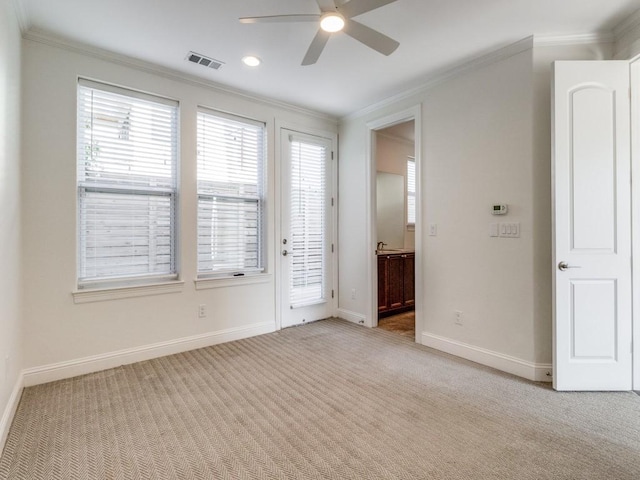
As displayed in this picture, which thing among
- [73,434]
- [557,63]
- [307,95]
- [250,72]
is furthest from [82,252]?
[557,63]

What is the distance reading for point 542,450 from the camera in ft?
5.78

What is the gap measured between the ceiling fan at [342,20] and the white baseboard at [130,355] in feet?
9.15

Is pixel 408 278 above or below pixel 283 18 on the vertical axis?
below

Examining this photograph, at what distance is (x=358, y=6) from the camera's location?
1.89 metres

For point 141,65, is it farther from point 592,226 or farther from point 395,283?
point 592,226

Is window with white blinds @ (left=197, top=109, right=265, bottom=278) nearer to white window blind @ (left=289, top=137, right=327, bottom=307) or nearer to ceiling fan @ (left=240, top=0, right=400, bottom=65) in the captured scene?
white window blind @ (left=289, top=137, right=327, bottom=307)

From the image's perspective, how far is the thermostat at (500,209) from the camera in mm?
2764

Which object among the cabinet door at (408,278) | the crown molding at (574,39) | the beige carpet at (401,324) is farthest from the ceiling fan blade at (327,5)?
the cabinet door at (408,278)

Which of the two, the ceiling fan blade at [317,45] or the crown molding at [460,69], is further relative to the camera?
the crown molding at [460,69]

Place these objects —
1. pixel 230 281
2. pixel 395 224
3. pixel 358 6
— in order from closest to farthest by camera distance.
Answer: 1. pixel 358 6
2. pixel 230 281
3. pixel 395 224

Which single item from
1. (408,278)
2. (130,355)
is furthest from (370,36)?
(408,278)

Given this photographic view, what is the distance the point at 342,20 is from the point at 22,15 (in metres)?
2.22

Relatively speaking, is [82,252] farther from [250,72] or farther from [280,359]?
[250,72]

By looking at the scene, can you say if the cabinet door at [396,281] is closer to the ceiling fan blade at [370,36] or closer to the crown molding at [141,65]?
the crown molding at [141,65]
